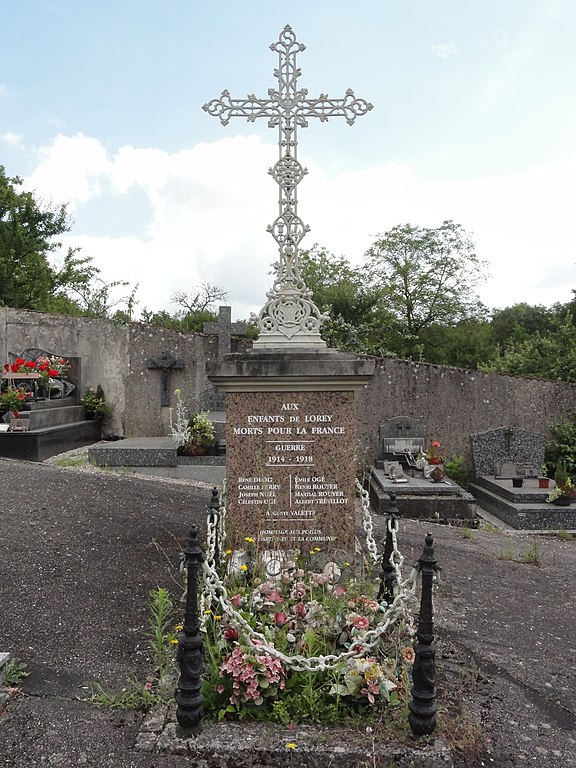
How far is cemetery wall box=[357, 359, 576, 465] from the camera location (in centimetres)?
1141

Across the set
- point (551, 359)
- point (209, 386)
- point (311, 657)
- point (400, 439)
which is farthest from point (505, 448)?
point (311, 657)

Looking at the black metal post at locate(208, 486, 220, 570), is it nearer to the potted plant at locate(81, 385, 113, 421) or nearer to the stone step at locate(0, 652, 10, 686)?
the stone step at locate(0, 652, 10, 686)

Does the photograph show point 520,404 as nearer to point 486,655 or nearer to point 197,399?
point 197,399

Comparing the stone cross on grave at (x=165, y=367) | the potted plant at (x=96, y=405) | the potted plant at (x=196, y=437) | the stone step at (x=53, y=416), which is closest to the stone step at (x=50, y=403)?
the stone step at (x=53, y=416)

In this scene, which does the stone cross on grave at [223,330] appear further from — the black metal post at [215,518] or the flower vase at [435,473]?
the black metal post at [215,518]

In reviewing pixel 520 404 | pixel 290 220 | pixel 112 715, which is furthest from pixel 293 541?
pixel 520 404

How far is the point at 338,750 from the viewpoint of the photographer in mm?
2488

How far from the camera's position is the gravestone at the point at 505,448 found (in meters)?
11.1

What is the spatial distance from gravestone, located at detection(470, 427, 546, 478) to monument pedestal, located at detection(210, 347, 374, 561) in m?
7.62

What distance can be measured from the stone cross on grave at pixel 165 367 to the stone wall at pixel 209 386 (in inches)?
4.4

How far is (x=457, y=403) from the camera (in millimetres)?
11438

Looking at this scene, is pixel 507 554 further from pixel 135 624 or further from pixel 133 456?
pixel 133 456

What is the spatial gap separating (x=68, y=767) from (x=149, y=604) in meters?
1.47

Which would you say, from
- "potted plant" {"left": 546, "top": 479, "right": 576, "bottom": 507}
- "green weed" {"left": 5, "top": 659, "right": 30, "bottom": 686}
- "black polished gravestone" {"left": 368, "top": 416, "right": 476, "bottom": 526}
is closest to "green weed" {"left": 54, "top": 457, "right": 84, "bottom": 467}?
"black polished gravestone" {"left": 368, "top": 416, "right": 476, "bottom": 526}
